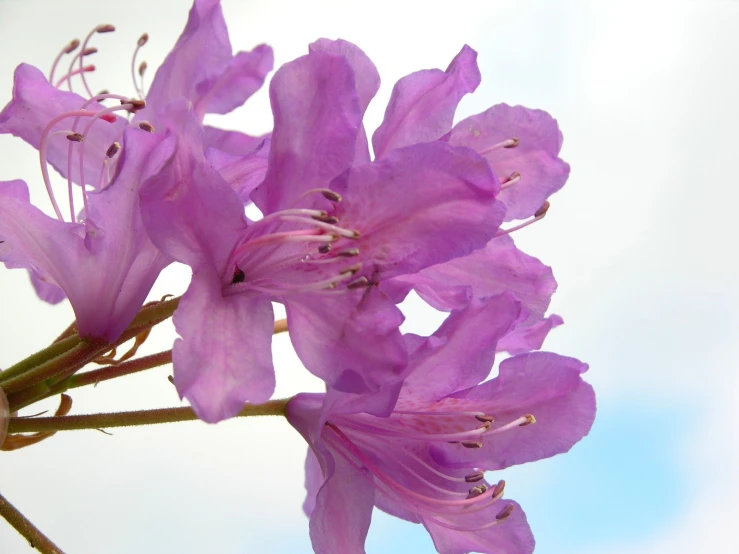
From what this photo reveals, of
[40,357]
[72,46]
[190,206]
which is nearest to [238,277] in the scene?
[190,206]

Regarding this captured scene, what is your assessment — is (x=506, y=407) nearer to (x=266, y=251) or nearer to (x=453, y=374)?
(x=453, y=374)

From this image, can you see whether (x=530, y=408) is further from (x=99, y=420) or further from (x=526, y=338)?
(x=99, y=420)

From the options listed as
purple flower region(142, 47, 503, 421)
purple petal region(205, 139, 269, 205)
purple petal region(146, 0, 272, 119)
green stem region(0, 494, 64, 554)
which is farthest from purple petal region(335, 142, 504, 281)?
green stem region(0, 494, 64, 554)

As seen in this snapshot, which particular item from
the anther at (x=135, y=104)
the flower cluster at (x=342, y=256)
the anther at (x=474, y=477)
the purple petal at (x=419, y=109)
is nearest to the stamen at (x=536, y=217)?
the flower cluster at (x=342, y=256)

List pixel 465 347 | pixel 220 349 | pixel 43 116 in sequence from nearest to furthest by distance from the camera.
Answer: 1. pixel 220 349
2. pixel 465 347
3. pixel 43 116

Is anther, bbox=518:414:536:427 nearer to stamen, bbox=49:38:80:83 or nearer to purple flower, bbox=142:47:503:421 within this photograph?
purple flower, bbox=142:47:503:421
